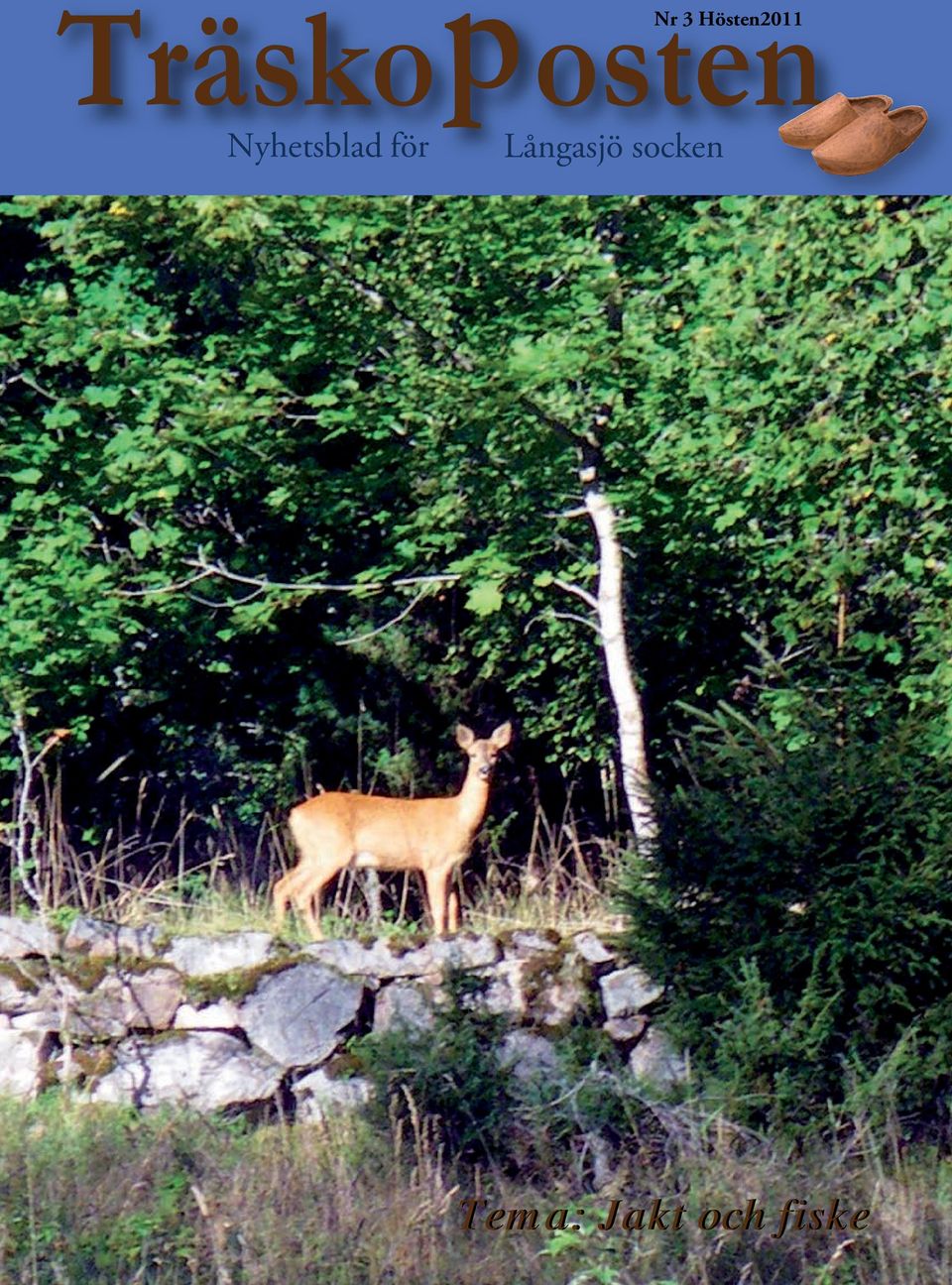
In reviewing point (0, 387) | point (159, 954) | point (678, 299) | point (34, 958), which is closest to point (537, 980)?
point (159, 954)

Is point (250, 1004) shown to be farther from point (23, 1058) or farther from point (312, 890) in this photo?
point (312, 890)

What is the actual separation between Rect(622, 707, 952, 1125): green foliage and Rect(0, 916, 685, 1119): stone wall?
0.69m

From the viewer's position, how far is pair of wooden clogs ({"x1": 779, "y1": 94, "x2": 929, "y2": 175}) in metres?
7.29

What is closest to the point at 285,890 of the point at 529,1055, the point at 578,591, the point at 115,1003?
the point at 115,1003

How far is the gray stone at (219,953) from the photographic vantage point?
338 inches

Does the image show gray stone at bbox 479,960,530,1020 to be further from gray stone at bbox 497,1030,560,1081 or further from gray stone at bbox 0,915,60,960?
gray stone at bbox 0,915,60,960

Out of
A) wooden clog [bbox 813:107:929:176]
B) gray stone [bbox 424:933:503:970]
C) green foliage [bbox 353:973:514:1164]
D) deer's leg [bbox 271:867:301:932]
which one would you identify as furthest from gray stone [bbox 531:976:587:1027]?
wooden clog [bbox 813:107:929:176]

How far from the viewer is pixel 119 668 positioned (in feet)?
36.0

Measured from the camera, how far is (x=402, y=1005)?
330 inches

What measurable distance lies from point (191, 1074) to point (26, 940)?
1098 mm

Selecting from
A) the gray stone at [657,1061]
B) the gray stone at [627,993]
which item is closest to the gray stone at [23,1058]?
the gray stone at [627,993]

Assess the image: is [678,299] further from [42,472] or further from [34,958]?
[34,958]

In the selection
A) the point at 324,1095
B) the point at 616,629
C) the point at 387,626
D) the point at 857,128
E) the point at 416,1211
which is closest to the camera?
the point at 416,1211

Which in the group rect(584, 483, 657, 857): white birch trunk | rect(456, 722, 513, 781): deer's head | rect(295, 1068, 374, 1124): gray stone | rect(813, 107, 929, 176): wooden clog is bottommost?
rect(295, 1068, 374, 1124): gray stone
